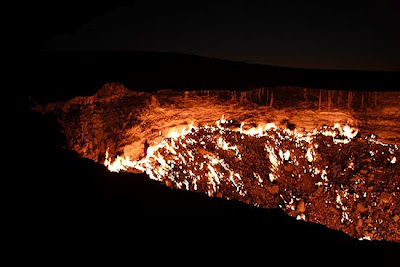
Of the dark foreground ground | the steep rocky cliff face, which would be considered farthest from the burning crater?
the dark foreground ground

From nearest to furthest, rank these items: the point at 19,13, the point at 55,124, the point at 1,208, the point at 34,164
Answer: the point at 1,208, the point at 34,164, the point at 55,124, the point at 19,13

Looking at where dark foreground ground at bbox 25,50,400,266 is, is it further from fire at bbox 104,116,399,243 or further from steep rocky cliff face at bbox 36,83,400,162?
fire at bbox 104,116,399,243

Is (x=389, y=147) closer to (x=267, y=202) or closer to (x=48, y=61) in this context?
(x=267, y=202)

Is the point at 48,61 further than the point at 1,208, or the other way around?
the point at 48,61

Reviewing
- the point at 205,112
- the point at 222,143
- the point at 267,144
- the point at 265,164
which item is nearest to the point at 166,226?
the point at 205,112

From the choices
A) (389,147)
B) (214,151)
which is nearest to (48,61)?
(214,151)

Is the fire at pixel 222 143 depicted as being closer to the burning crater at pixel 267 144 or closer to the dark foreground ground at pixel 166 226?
the burning crater at pixel 267 144
